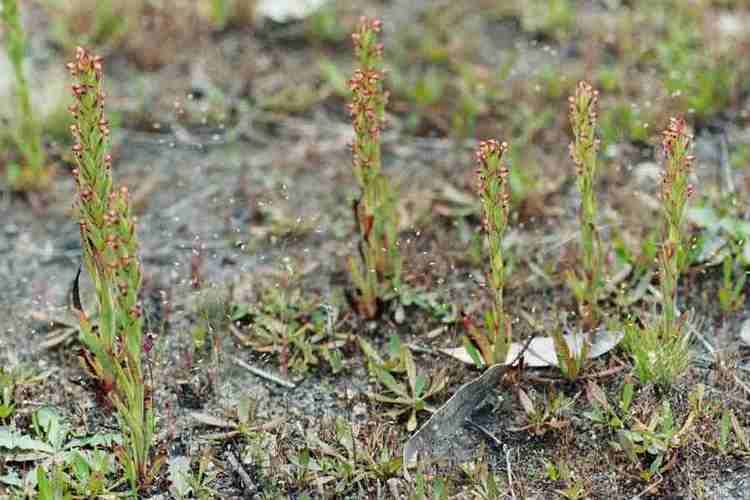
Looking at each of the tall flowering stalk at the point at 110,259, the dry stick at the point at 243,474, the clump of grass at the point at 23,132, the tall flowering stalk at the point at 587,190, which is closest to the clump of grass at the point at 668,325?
the tall flowering stalk at the point at 587,190

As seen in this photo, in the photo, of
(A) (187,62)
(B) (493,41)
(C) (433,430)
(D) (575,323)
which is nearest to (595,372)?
(D) (575,323)

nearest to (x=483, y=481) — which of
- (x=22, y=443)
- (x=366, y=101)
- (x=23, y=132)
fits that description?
(x=366, y=101)

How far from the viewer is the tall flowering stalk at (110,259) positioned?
2822mm

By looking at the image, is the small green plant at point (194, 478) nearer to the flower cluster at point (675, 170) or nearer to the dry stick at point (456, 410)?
the dry stick at point (456, 410)

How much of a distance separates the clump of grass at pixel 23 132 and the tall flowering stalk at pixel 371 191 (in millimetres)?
1366

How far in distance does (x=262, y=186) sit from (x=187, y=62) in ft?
3.39

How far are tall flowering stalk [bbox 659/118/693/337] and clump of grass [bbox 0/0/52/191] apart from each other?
7.90ft

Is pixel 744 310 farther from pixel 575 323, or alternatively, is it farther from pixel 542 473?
pixel 542 473

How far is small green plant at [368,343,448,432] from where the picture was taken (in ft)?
11.1

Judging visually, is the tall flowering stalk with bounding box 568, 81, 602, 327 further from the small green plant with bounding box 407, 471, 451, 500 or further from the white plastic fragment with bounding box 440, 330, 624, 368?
the small green plant with bounding box 407, 471, 451, 500

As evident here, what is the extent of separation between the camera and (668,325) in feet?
10.9

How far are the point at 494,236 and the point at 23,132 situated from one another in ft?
7.48

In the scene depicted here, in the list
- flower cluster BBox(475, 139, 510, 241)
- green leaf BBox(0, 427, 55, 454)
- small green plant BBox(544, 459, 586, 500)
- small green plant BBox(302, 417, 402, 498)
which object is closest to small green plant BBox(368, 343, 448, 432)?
small green plant BBox(302, 417, 402, 498)

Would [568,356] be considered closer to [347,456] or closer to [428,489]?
[428,489]
